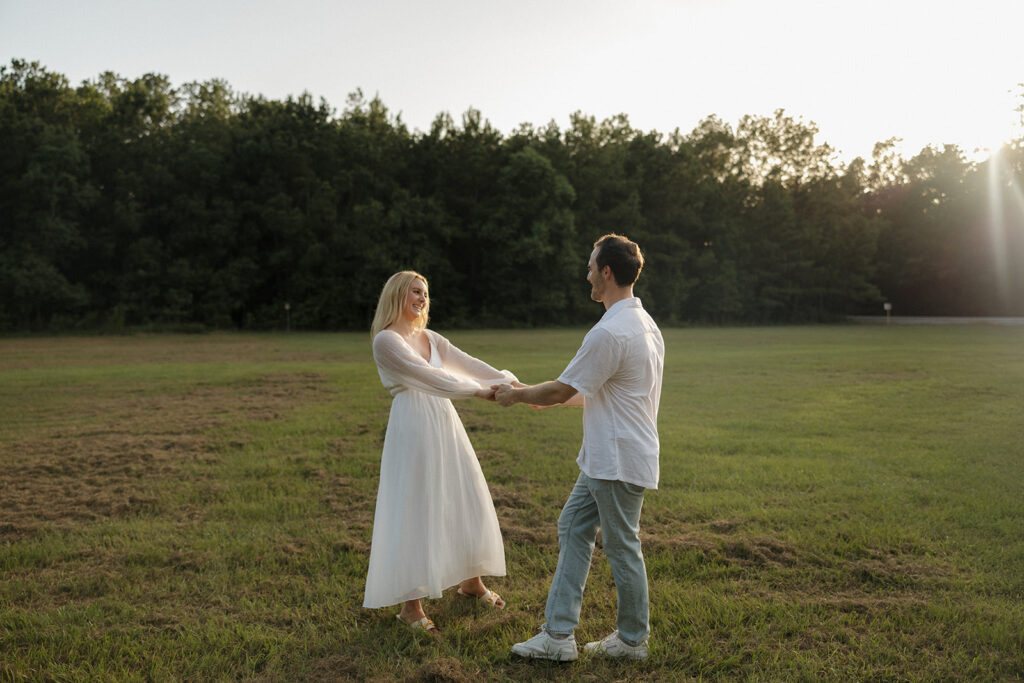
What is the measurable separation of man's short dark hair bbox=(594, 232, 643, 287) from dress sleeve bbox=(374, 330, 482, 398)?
1156 mm

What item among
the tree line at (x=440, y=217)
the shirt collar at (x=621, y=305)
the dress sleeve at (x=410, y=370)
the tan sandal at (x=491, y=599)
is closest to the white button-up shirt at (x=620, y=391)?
the shirt collar at (x=621, y=305)

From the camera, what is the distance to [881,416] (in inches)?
461

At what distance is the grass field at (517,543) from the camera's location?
3.94 metres

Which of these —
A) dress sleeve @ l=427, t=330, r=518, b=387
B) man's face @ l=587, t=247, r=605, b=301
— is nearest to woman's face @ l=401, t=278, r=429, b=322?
dress sleeve @ l=427, t=330, r=518, b=387

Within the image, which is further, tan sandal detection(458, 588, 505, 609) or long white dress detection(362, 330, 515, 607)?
tan sandal detection(458, 588, 505, 609)

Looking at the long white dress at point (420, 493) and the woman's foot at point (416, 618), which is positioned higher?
the long white dress at point (420, 493)

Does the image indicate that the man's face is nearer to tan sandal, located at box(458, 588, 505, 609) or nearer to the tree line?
tan sandal, located at box(458, 588, 505, 609)

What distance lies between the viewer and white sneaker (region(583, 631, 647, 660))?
12.4 ft

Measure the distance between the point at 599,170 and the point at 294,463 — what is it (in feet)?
158

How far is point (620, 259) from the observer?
3.60 metres

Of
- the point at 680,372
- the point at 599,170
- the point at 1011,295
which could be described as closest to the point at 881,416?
the point at 680,372

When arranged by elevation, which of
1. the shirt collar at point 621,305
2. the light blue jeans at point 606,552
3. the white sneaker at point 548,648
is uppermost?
the shirt collar at point 621,305

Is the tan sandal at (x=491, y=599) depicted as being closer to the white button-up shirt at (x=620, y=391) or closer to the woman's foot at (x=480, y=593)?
the woman's foot at (x=480, y=593)

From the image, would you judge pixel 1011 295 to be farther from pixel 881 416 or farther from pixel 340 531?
pixel 340 531
